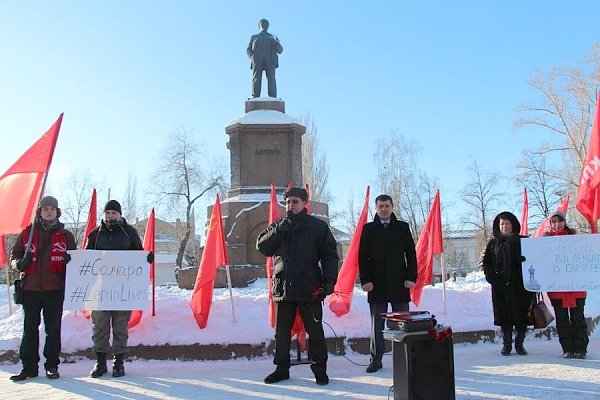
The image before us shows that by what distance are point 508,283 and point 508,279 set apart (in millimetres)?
47

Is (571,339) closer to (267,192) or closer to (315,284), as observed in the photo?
(315,284)

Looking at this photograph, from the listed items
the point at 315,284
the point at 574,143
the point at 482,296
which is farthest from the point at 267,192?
the point at 574,143

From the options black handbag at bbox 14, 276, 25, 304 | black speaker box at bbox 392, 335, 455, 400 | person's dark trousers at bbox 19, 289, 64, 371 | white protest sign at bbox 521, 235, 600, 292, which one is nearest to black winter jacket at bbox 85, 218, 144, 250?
person's dark trousers at bbox 19, 289, 64, 371

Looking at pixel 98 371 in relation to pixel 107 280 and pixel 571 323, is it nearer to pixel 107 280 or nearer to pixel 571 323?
pixel 107 280

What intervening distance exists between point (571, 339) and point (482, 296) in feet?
8.40

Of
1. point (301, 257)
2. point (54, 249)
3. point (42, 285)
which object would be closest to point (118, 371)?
point (42, 285)

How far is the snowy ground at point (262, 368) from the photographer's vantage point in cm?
483

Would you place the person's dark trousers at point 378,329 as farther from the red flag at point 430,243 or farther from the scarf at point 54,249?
the scarf at point 54,249

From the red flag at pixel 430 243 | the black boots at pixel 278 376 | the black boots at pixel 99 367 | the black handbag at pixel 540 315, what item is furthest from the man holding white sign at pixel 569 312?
the black boots at pixel 99 367

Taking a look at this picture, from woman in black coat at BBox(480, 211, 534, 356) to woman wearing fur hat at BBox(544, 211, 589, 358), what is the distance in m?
0.32

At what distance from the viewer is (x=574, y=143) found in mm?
29156

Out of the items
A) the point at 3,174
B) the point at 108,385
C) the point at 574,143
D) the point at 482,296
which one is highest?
the point at 574,143

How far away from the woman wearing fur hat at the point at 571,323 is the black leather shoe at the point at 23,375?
5.80 meters

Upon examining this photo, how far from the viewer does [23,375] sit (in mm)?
5641
